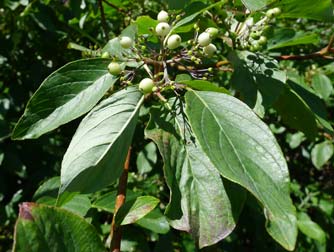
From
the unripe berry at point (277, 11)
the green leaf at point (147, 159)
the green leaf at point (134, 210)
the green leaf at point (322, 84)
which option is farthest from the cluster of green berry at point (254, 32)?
the green leaf at point (147, 159)

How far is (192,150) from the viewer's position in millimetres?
947

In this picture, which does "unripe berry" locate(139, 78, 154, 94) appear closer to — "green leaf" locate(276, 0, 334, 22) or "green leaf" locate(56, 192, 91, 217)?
"green leaf" locate(276, 0, 334, 22)

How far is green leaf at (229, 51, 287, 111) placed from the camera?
3.57 ft

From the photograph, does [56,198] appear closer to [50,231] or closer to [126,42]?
[126,42]

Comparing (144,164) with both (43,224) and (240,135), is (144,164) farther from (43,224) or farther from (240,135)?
(43,224)

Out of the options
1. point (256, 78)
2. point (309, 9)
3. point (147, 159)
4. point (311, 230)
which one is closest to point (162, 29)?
point (256, 78)

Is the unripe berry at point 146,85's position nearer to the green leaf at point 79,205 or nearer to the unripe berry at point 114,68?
the unripe berry at point 114,68

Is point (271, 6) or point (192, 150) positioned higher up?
point (271, 6)

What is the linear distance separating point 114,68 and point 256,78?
0.33 meters

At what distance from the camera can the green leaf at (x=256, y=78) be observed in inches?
42.8

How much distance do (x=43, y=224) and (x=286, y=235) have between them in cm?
40

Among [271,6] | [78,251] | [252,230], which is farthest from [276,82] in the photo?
[252,230]

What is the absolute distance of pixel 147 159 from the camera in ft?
7.04

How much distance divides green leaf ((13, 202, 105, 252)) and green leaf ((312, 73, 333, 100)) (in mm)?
1314
